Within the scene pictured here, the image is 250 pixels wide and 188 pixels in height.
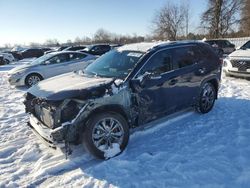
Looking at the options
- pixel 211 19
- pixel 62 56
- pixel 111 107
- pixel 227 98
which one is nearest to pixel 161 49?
pixel 111 107

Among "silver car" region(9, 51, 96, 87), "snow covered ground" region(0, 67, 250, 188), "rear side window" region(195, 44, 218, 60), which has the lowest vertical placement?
"snow covered ground" region(0, 67, 250, 188)

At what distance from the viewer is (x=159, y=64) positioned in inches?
205

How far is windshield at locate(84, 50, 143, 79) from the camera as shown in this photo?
4957mm

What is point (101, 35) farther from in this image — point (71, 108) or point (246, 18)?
point (71, 108)

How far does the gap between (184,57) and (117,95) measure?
207 centimetres

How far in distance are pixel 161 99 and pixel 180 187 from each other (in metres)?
1.91

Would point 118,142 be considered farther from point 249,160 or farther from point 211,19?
point 211,19

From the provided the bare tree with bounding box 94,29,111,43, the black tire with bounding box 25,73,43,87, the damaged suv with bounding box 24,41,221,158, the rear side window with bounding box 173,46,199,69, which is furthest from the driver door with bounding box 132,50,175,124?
the bare tree with bounding box 94,29,111,43

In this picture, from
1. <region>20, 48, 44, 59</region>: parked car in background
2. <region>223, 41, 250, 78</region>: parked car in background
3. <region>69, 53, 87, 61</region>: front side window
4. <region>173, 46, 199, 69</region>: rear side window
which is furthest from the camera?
<region>20, 48, 44, 59</region>: parked car in background

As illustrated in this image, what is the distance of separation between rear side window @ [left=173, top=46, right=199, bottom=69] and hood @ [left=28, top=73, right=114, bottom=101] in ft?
5.31

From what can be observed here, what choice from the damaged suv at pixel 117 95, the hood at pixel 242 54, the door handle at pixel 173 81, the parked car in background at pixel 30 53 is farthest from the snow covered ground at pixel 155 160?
the parked car in background at pixel 30 53

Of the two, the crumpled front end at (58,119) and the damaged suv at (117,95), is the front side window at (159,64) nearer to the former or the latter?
the damaged suv at (117,95)

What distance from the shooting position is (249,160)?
13.8 feet

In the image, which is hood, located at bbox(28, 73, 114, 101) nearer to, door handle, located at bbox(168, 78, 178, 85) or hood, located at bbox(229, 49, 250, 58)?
door handle, located at bbox(168, 78, 178, 85)
